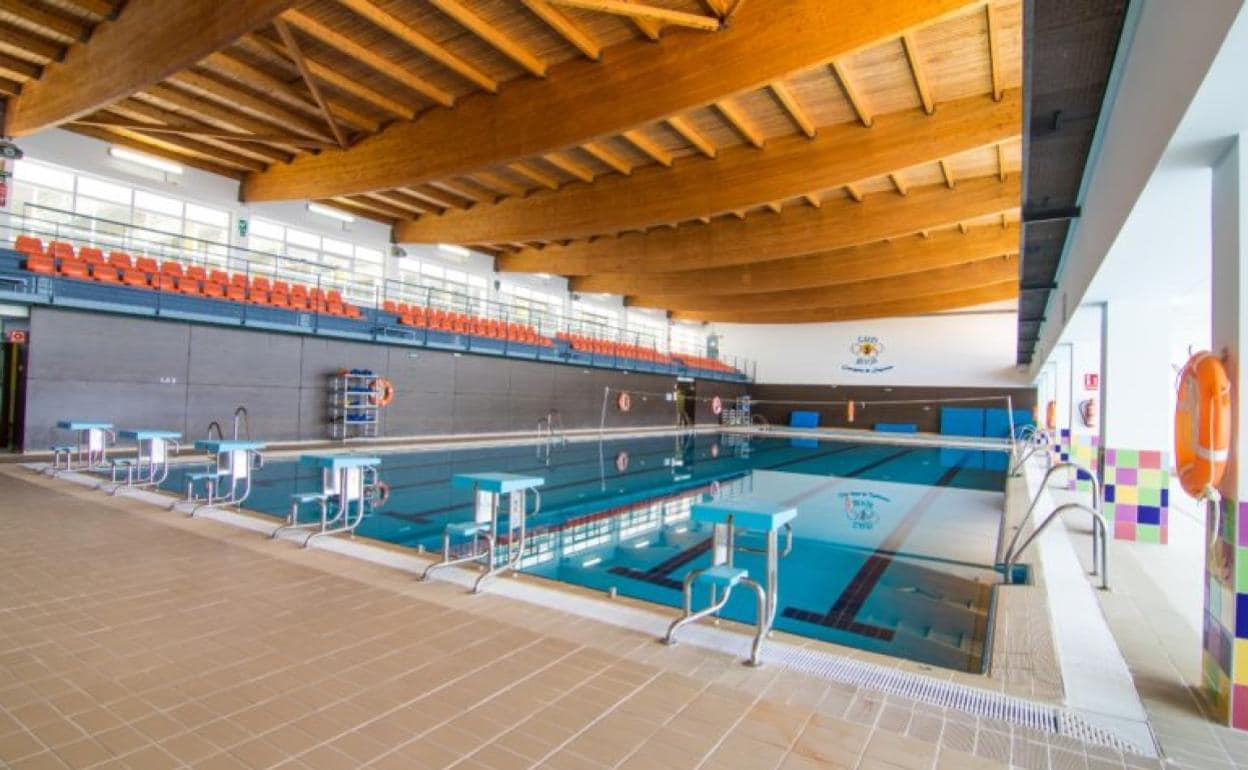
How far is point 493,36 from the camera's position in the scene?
22.5 feet

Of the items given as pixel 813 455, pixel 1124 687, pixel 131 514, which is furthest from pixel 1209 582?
pixel 813 455

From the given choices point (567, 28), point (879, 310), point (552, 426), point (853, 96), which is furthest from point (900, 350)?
point (567, 28)

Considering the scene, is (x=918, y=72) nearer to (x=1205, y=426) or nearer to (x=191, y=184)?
(x=1205, y=426)

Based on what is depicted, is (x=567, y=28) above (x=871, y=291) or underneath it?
above

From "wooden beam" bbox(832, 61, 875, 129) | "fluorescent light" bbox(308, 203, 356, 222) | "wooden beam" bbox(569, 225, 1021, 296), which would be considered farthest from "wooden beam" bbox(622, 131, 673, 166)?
"fluorescent light" bbox(308, 203, 356, 222)

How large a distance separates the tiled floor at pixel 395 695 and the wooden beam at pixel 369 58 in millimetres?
6049

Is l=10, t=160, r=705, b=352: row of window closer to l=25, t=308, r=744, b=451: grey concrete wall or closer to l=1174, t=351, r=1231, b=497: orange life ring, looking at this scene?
l=25, t=308, r=744, b=451: grey concrete wall

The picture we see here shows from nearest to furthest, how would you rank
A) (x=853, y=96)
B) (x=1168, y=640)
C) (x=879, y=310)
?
(x=1168, y=640), (x=853, y=96), (x=879, y=310)

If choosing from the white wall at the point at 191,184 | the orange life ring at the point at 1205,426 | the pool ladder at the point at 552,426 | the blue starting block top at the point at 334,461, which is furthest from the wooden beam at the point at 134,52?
the pool ladder at the point at 552,426

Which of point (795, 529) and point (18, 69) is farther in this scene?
point (18, 69)

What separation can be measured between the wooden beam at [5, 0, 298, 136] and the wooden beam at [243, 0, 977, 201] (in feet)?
10.2

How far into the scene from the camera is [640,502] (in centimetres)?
755

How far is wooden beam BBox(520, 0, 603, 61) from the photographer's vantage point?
6.43m

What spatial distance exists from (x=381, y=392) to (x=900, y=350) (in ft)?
65.6
